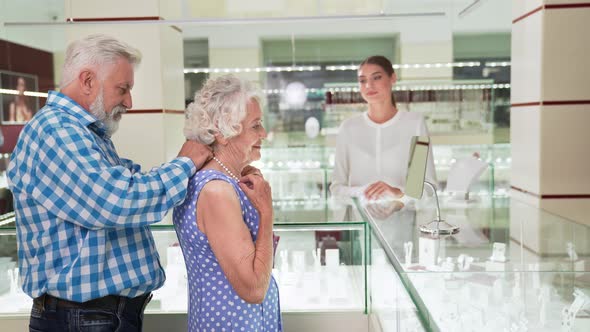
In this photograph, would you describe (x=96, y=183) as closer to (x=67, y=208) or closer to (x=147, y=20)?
(x=67, y=208)

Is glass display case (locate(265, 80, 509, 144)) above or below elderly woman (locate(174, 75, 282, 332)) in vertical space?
above

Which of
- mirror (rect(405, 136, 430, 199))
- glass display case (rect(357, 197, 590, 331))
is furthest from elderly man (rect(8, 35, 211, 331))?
mirror (rect(405, 136, 430, 199))

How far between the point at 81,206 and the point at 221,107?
16.6 inches

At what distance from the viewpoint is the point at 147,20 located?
3951 millimetres

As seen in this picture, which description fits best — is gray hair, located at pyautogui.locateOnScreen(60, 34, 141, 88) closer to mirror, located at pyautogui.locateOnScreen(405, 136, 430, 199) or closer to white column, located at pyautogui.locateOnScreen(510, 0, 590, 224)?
mirror, located at pyautogui.locateOnScreen(405, 136, 430, 199)

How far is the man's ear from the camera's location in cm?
160

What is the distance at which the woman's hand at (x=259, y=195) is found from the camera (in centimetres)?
156

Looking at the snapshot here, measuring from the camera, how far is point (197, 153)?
1.61m

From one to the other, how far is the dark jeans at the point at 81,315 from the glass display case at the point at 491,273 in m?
0.76

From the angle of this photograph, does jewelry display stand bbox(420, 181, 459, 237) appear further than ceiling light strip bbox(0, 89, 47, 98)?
No

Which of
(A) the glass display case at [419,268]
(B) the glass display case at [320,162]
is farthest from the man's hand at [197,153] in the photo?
(B) the glass display case at [320,162]

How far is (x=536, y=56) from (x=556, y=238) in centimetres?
191

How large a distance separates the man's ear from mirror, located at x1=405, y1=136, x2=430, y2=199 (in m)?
1.15

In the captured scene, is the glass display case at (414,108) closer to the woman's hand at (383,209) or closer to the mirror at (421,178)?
the woman's hand at (383,209)
